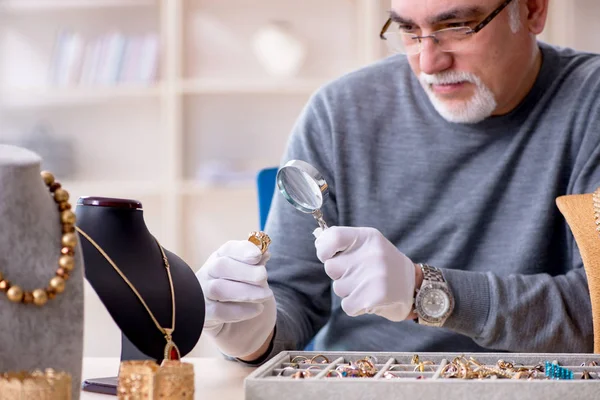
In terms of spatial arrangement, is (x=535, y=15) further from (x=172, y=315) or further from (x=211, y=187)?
(x=211, y=187)

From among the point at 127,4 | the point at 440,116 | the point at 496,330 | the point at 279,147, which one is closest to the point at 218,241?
the point at 279,147

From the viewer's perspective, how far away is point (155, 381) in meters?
0.71

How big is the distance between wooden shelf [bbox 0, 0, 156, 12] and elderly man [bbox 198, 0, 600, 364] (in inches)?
75.2

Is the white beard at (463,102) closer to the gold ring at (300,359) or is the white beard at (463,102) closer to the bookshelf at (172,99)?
the gold ring at (300,359)

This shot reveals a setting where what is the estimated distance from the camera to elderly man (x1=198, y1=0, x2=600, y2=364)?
150 cm

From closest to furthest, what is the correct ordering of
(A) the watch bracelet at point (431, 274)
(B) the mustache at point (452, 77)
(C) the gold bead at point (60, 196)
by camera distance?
1. (C) the gold bead at point (60, 196)
2. (A) the watch bracelet at point (431, 274)
3. (B) the mustache at point (452, 77)

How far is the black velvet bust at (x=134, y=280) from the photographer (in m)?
0.87

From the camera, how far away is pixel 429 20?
1.56 m

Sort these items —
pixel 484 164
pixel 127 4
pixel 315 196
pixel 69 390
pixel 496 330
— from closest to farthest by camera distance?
pixel 69 390 < pixel 315 196 < pixel 496 330 < pixel 484 164 < pixel 127 4

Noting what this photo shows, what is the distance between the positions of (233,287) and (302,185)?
18cm

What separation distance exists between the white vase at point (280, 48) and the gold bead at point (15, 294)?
2.73m

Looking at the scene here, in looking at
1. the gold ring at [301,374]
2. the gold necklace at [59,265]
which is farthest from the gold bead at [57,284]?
the gold ring at [301,374]

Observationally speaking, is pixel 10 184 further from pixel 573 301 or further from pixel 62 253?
pixel 573 301

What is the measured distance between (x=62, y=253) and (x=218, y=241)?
2.87m
